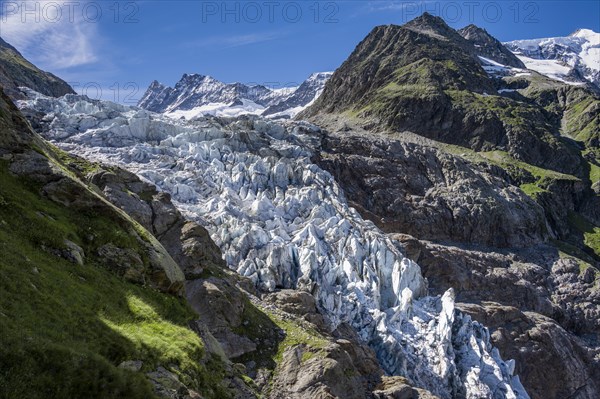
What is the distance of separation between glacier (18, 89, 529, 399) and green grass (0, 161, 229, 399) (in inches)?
1147

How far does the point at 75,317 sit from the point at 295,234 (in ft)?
170

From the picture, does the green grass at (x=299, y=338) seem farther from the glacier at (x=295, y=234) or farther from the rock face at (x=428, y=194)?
the rock face at (x=428, y=194)

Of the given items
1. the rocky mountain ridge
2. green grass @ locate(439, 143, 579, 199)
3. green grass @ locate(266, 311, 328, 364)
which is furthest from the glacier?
green grass @ locate(439, 143, 579, 199)

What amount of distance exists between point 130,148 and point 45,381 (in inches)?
2945

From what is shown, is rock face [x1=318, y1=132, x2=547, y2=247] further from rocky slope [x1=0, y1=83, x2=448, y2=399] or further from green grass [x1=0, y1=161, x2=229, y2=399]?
green grass [x1=0, y1=161, x2=229, y2=399]

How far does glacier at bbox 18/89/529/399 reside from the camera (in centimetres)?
5444

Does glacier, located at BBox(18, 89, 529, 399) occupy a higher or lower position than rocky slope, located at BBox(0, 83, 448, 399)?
higher

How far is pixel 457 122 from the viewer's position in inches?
7761

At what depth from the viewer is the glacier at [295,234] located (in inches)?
2143

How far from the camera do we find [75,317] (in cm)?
1641

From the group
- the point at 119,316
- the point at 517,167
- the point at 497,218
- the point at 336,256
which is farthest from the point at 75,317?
the point at 517,167

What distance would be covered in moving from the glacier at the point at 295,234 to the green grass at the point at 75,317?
2913 cm

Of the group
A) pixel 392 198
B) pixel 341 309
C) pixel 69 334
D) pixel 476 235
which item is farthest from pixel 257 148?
pixel 69 334

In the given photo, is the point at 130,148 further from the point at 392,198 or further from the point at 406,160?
the point at 406,160
